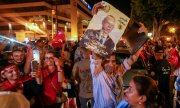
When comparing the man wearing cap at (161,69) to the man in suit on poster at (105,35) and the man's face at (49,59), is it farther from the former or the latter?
the man in suit on poster at (105,35)

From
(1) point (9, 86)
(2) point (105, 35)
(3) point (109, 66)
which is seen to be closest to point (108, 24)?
(2) point (105, 35)

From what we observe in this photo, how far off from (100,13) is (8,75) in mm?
1736

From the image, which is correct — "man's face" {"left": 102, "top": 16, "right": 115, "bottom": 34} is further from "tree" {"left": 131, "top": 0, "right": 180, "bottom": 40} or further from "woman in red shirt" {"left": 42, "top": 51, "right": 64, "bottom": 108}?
"tree" {"left": 131, "top": 0, "right": 180, "bottom": 40}

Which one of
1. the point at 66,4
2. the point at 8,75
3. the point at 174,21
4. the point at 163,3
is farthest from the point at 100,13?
the point at 66,4

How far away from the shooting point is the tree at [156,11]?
131ft

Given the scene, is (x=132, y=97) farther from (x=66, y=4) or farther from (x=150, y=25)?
(x=66, y=4)

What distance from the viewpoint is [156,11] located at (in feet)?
134

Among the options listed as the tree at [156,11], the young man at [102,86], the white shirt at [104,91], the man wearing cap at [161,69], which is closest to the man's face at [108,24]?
the young man at [102,86]

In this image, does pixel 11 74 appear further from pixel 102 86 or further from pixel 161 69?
pixel 161 69

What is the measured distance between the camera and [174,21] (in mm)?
42125

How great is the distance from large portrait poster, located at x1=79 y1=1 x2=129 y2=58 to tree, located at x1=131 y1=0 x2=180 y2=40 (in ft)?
115

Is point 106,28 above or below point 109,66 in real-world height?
above

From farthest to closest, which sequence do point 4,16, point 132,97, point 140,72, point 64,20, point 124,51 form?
point 64,20, point 4,16, point 124,51, point 140,72, point 132,97

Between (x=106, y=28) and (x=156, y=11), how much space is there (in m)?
37.4
